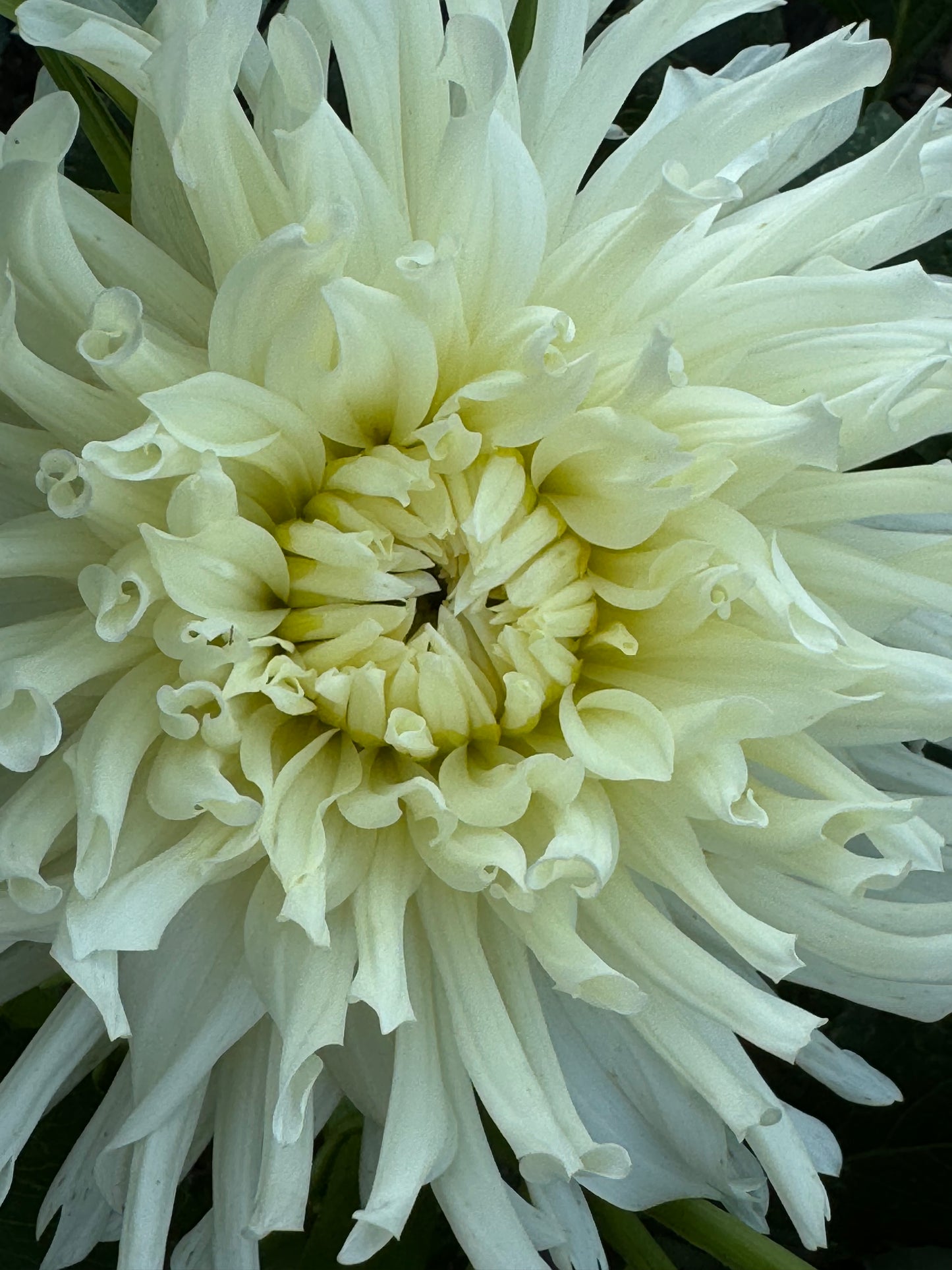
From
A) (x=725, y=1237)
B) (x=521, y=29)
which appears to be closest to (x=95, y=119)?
(x=521, y=29)

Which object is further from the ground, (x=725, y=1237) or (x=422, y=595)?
(x=422, y=595)

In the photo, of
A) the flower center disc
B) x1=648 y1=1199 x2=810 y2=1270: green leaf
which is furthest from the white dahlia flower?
x1=648 y1=1199 x2=810 y2=1270: green leaf

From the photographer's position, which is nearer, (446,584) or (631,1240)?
(446,584)

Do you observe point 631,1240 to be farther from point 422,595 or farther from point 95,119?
point 95,119

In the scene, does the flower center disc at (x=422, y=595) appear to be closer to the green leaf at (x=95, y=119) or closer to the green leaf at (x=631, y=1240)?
the green leaf at (x=95, y=119)

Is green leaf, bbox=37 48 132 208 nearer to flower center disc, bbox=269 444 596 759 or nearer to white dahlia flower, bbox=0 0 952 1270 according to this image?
white dahlia flower, bbox=0 0 952 1270

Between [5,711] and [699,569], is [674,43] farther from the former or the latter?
[5,711]
